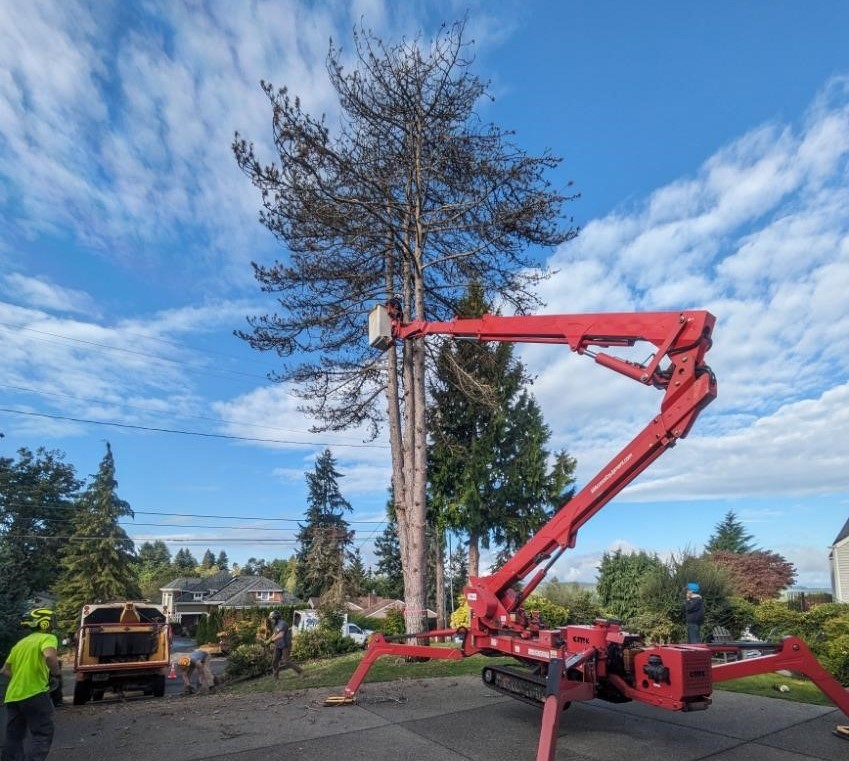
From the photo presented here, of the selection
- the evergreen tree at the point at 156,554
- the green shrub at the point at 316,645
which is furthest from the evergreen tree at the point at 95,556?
the evergreen tree at the point at 156,554

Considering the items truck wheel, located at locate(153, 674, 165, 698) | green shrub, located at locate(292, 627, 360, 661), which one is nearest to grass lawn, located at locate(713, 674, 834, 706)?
truck wheel, located at locate(153, 674, 165, 698)

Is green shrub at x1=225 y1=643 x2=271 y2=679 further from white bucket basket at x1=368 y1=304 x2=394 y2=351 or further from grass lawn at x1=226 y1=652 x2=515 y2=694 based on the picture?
white bucket basket at x1=368 y1=304 x2=394 y2=351

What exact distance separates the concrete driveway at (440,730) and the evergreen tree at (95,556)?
1691 inches

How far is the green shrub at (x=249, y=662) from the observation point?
51.1ft

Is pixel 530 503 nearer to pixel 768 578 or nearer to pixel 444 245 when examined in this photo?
pixel 444 245

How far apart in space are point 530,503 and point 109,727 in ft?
66.7

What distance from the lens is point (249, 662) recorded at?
15.6m

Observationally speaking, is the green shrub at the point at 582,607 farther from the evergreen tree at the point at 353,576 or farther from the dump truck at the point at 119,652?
the evergreen tree at the point at 353,576

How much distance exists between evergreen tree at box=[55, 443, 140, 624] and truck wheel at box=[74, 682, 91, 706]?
123ft

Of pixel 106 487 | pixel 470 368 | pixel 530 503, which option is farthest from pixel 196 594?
pixel 470 368

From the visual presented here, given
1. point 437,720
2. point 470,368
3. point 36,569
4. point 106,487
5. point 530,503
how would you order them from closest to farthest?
point 437,720 → point 470,368 → point 530,503 → point 36,569 → point 106,487

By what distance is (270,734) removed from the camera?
681 centimetres

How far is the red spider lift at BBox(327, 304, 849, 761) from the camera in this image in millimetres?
5758

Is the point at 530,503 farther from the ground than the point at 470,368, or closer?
closer
